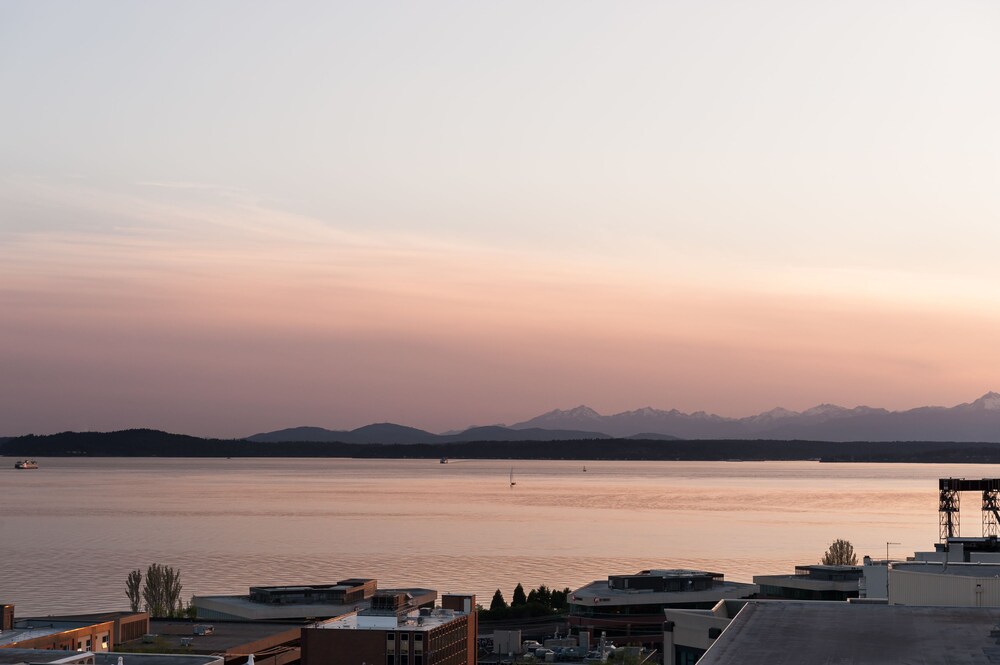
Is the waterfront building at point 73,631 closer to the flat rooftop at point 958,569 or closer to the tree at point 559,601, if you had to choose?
the flat rooftop at point 958,569

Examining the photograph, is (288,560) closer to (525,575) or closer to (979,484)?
(525,575)

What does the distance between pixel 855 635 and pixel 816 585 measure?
243 ft

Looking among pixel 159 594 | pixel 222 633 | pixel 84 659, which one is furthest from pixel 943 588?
pixel 159 594

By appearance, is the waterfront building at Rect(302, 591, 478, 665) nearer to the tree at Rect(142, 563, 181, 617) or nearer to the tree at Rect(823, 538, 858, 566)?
the tree at Rect(142, 563, 181, 617)

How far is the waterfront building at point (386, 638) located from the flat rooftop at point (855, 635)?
4001 centimetres

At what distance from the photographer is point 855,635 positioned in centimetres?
3925

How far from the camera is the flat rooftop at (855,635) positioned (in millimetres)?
35406

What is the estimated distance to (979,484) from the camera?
106m

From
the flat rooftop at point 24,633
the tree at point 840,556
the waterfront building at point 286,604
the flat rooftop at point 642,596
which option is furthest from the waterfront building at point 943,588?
the tree at point 840,556

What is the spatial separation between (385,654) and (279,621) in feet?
69.8

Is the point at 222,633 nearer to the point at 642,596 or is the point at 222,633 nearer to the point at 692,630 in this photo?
the point at 642,596

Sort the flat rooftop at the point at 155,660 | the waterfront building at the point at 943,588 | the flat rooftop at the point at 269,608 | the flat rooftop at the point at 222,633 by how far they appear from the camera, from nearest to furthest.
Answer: the waterfront building at the point at 943,588 < the flat rooftop at the point at 155,660 < the flat rooftop at the point at 222,633 < the flat rooftop at the point at 269,608

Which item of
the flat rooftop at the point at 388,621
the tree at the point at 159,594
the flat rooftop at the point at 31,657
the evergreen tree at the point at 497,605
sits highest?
the flat rooftop at the point at 31,657

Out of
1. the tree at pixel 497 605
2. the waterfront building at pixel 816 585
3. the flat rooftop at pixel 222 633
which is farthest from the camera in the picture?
the tree at pixel 497 605
